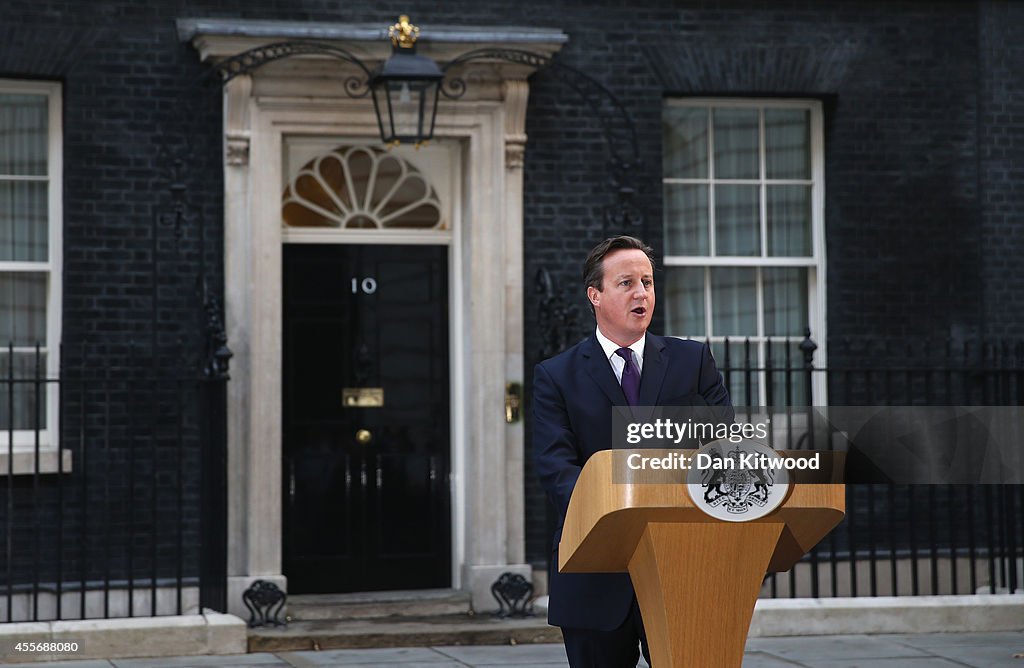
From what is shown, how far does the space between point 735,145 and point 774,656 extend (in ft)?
12.5

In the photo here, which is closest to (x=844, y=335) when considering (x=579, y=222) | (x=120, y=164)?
(x=579, y=222)

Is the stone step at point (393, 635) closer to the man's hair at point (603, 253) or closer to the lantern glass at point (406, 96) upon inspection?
the lantern glass at point (406, 96)

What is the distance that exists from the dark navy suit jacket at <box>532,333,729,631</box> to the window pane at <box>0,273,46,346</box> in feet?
19.3

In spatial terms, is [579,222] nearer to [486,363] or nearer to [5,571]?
[486,363]

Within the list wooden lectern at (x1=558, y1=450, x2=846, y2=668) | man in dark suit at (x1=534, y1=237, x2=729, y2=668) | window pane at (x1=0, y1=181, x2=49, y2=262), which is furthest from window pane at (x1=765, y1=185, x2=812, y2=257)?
wooden lectern at (x1=558, y1=450, x2=846, y2=668)

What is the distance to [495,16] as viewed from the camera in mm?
9859

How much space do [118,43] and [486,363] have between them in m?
3.00

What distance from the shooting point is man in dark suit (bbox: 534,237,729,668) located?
13.6 feet

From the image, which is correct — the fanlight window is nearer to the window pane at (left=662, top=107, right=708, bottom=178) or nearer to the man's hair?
the window pane at (left=662, top=107, right=708, bottom=178)

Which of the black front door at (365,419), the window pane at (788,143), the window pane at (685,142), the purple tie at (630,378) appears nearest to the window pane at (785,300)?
the window pane at (788,143)

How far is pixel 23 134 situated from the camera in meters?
9.49

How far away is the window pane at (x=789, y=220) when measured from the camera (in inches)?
413

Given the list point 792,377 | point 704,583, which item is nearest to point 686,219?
point 792,377

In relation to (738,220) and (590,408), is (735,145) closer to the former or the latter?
(738,220)
